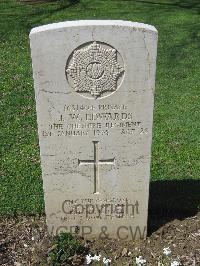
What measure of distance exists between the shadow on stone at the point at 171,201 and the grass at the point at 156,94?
0.09ft

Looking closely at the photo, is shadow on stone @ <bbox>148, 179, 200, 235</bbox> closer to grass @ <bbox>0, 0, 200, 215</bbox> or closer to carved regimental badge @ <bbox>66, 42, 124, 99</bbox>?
grass @ <bbox>0, 0, 200, 215</bbox>

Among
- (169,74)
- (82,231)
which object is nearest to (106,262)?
(82,231)

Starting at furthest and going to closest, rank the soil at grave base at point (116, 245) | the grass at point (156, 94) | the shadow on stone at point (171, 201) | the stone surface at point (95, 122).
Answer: the grass at point (156, 94)
the shadow on stone at point (171, 201)
the soil at grave base at point (116, 245)
the stone surface at point (95, 122)

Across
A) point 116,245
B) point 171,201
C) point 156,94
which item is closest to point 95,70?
point 116,245

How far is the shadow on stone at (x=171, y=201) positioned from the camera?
5.43 m

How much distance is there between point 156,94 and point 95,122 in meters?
4.60

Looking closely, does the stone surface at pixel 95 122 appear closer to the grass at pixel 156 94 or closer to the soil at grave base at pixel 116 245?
the soil at grave base at pixel 116 245

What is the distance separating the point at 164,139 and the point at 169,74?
113 inches

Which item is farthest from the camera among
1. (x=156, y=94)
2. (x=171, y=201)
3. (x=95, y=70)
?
(x=156, y=94)

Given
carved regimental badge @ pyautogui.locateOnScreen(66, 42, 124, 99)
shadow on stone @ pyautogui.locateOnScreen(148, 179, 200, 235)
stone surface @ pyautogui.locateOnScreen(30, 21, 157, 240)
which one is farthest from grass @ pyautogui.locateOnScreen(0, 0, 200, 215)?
carved regimental badge @ pyautogui.locateOnScreen(66, 42, 124, 99)

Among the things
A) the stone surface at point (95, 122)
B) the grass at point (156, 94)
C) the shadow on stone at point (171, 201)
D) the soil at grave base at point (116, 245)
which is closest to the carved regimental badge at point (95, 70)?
the stone surface at point (95, 122)

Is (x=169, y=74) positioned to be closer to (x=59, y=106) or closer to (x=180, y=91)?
(x=180, y=91)

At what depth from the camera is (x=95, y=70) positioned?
13.6 ft

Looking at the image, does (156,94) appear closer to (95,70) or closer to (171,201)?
(171,201)
